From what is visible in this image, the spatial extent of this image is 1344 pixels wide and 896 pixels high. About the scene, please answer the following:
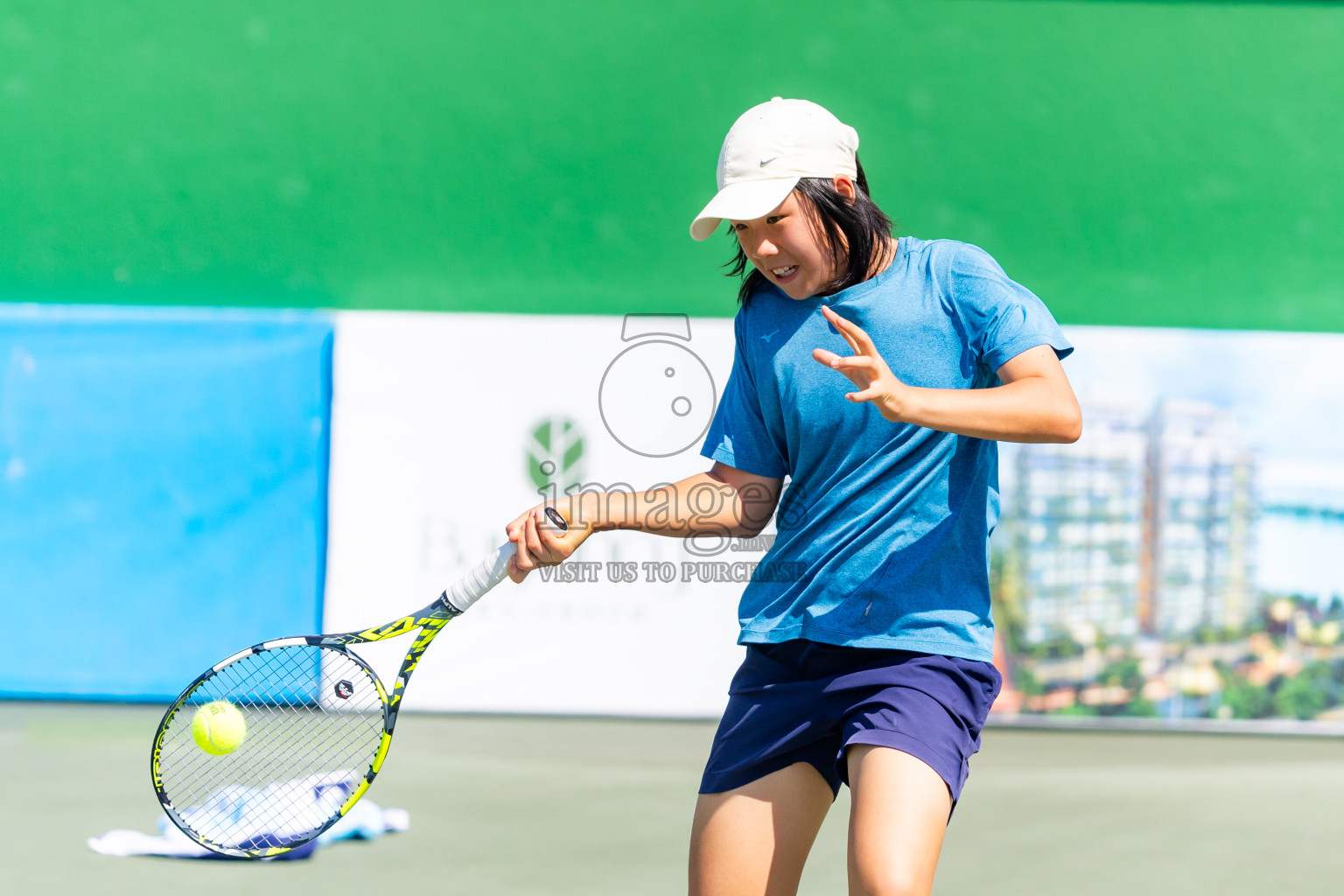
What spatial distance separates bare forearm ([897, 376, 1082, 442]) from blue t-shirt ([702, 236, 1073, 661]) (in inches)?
3.7

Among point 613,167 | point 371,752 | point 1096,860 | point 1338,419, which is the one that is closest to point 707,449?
point 1096,860

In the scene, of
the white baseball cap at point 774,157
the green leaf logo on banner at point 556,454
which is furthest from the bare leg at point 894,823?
the green leaf logo on banner at point 556,454

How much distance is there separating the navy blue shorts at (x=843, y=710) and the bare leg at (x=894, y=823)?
2cm

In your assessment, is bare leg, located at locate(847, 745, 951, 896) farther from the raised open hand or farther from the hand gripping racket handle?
the hand gripping racket handle

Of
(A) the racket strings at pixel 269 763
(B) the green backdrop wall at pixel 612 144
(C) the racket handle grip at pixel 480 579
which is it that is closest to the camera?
(C) the racket handle grip at pixel 480 579

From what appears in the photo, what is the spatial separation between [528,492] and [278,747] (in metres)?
1.55

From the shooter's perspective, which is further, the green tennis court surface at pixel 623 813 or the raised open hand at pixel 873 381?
the green tennis court surface at pixel 623 813

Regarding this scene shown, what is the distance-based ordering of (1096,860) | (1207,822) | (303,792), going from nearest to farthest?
(303,792) → (1096,860) → (1207,822)

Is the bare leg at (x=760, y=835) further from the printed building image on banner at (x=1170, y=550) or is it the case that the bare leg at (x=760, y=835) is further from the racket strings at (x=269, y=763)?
the printed building image on banner at (x=1170, y=550)

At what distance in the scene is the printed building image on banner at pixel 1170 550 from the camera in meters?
4.79

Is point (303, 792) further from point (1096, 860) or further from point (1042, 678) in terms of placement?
point (1042, 678)

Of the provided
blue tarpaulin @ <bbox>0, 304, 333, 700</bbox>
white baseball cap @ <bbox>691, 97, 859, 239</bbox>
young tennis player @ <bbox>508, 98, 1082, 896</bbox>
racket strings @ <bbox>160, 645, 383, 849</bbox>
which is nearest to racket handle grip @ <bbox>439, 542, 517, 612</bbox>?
racket strings @ <bbox>160, 645, 383, 849</bbox>

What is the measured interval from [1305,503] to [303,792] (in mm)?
3998

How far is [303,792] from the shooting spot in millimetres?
2945
